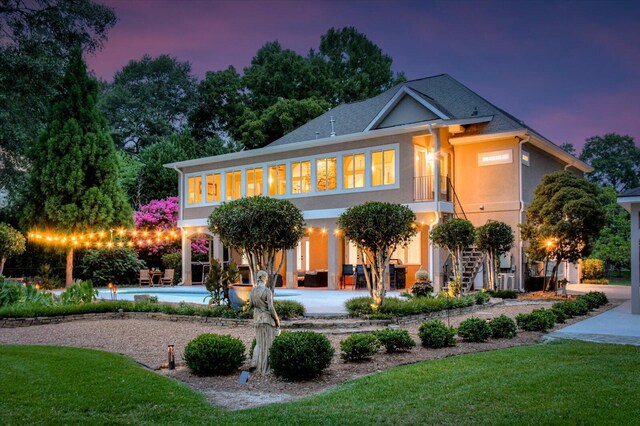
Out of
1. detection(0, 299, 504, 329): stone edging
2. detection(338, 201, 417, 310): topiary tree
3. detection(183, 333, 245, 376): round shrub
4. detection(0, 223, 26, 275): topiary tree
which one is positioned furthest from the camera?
detection(0, 223, 26, 275): topiary tree

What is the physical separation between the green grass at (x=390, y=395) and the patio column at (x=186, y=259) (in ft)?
59.5

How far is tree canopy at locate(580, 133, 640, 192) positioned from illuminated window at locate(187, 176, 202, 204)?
35429 mm

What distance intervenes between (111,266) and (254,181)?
296 inches

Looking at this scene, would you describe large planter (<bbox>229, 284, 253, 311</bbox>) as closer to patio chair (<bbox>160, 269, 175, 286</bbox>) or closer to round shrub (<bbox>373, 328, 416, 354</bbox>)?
round shrub (<bbox>373, 328, 416, 354</bbox>)

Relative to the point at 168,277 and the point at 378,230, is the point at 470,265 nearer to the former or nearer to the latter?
the point at 378,230

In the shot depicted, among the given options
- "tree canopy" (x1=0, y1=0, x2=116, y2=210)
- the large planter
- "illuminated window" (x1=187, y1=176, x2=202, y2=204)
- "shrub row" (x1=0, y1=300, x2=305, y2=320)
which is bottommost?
"shrub row" (x1=0, y1=300, x2=305, y2=320)

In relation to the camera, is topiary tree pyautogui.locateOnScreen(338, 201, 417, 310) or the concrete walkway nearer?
the concrete walkway

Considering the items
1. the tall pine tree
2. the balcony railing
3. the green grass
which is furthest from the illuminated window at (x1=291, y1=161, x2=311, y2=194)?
the green grass

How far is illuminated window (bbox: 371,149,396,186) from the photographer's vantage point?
66.1 ft

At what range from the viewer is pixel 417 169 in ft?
66.1

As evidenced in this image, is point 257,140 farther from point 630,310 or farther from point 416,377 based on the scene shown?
point 416,377

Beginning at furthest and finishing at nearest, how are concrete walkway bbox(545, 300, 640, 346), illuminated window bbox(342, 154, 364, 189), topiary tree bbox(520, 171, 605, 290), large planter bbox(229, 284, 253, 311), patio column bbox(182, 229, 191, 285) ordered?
patio column bbox(182, 229, 191, 285) → illuminated window bbox(342, 154, 364, 189) → topiary tree bbox(520, 171, 605, 290) → large planter bbox(229, 284, 253, 311) → concrete walkway bbox(545, 300, 640, 346)

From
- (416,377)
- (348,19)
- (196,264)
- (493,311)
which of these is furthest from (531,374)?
(348,19)

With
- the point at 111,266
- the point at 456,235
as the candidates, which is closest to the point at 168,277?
the point at 111,266
